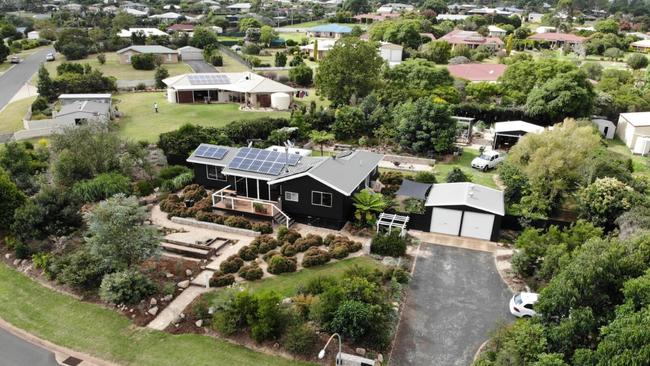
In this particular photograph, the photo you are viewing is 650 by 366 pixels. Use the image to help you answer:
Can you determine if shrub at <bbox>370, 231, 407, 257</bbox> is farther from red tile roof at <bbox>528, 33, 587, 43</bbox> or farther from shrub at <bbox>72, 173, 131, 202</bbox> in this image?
red tile roof at <bbox>528, 33, 587, 43</bbox>

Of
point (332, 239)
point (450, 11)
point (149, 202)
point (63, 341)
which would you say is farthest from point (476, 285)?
point (450, 11)

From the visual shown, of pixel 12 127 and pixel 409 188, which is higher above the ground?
pixel 409 188

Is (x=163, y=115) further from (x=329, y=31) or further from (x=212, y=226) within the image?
(x=329, y=31)

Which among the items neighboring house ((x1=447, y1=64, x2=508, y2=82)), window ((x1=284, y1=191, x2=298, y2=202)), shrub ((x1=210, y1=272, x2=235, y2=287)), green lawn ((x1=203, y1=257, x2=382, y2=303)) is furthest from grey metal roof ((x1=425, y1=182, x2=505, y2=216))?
neighboring house ((x1=447, y1=64, x2=508, y2=82))

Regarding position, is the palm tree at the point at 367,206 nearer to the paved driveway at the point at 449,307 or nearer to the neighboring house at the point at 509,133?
the paved driveway at the point at 449,307

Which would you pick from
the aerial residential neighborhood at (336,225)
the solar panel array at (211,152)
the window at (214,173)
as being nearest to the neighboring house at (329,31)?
the aerial residential neighborhood at (336,225)

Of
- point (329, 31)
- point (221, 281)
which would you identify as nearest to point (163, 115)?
point (221, 281)

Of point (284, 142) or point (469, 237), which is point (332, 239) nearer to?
point (469, 237)
